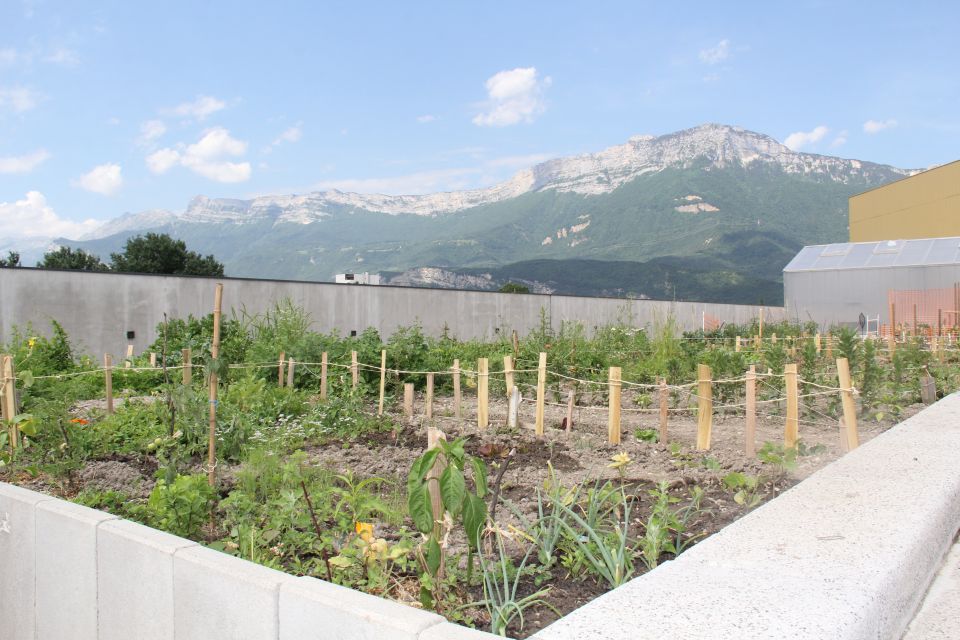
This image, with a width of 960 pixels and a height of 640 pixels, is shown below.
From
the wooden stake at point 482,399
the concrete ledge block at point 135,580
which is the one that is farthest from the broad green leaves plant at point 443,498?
the wooden stake at point 482,399

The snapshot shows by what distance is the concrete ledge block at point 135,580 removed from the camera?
8.21ft

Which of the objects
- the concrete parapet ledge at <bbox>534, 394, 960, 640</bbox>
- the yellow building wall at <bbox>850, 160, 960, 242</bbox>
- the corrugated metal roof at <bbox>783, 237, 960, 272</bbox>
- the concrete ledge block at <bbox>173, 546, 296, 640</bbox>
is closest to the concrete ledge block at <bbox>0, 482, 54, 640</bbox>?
the concrete ledge block at <bbox>173, 546, 296, 640</bbox>

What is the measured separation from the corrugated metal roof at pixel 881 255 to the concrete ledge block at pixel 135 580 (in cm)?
3016

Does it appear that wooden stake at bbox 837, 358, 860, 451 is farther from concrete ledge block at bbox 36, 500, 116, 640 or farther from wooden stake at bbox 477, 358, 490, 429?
concrete ledge block at bbox 36, 500, 116, 640

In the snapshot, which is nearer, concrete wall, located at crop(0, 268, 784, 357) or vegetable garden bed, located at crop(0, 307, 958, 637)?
vegetable garden bed, located at crop(0, 307, 958, 637)

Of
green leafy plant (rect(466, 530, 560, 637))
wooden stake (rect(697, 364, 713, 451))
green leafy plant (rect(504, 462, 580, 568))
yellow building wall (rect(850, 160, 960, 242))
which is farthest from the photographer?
yellow building wall (rect(850, 160, 960, 242))

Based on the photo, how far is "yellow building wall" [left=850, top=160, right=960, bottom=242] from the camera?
3266 centimetres

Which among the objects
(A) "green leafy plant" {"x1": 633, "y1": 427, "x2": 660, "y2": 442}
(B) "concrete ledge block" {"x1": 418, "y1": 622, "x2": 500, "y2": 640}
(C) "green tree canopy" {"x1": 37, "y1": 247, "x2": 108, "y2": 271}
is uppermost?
(C) "green tree canopy" {"x1": 37, "y1": 247, "x2": 108, "y2": 271}

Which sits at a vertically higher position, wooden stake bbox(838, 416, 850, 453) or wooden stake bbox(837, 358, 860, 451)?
wooden stake bbox(837, 358, 860, 451)

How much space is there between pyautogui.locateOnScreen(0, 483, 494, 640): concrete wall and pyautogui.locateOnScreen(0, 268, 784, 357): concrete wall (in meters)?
10.3

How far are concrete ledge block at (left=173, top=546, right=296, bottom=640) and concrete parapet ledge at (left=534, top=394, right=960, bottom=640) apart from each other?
0.89m

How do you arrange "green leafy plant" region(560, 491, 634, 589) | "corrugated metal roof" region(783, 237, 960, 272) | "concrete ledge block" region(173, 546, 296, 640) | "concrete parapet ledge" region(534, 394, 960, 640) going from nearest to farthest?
"concrete parapet ledge" region(534, 394, 960, 640) < "concrete ledge block" region(173, 546, 296, 640) < "green leafy plant" region(560, 491, 634, 589) < "corrugated metal roof" region(783, 237, 960, 272)

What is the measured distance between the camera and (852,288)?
2834cm

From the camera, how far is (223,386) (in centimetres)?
834
